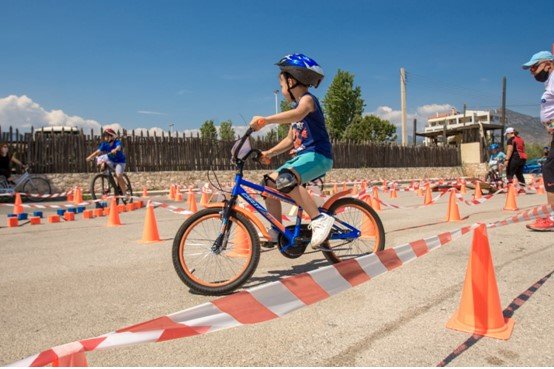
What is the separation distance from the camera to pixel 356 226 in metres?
4.66

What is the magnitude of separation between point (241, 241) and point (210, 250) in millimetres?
292

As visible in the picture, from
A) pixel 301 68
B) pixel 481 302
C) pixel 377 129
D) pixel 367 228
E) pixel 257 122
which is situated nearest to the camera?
pixel 481 302

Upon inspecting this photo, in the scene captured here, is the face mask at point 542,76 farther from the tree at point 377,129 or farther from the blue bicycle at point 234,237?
the tree at point 377,129

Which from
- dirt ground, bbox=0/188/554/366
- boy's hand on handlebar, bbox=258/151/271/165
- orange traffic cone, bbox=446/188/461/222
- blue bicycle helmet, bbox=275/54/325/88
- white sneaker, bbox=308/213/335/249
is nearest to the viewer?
dirt ground, bbox=0/188/554/366

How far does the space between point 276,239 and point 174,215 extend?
20.9 feet

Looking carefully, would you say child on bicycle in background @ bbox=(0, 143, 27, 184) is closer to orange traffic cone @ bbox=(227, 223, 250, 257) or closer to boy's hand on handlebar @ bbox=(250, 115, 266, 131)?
orange traffic cone @ bbox=(227, 223, 250, 257)

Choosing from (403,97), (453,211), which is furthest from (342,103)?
(453,211)

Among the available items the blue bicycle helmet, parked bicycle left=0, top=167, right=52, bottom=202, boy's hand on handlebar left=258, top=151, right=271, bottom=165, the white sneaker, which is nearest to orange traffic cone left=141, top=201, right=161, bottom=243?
boy's hand on handlebar left=258, top=151, right=271, bottom=165

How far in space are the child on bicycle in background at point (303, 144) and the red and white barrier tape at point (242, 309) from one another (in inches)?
37.0

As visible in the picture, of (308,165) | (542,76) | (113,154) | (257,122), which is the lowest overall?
(308,165)

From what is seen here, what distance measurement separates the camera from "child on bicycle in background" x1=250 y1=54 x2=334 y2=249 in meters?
3.92

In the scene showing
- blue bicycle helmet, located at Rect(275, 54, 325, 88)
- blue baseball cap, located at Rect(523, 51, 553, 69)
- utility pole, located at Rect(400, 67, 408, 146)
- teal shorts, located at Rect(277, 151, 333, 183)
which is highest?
utility pole, located at Rect(400, 67, 408, 146)

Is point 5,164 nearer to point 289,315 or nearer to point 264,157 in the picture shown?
point 264,157

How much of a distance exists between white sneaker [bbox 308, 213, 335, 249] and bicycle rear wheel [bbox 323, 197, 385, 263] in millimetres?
406
